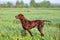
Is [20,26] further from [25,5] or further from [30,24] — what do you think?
[25,5]

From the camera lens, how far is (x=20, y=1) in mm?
2061

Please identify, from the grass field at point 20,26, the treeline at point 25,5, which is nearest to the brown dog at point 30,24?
the grass field at point 20,26

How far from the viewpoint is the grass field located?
1.96 metres

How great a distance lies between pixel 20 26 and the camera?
1.97 meters

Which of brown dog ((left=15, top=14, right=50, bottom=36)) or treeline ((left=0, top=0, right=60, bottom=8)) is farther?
treeline ((left=0, top=0, right=60, bottom=8))

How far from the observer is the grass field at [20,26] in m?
1.96

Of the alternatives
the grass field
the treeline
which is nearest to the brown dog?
the grass field

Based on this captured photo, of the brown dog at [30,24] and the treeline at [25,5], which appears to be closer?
the brown dog at [30,24]

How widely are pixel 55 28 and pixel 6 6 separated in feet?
2.10

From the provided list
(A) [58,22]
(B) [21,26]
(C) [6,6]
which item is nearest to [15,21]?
(B) [21,26]

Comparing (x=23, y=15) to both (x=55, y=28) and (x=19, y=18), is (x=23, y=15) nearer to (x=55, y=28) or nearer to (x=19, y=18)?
(x=19, y=18)

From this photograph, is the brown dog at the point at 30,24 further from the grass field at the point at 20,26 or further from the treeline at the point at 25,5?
the treeline at the point at 25,5

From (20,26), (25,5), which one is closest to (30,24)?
(20,26)

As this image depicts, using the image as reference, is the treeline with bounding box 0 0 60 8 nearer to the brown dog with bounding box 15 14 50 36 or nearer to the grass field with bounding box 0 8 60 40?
the grass field with bounding box 0 8 60 40
